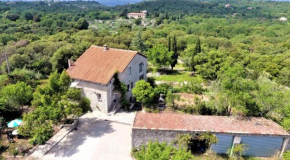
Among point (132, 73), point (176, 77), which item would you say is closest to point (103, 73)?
point (132, 73)

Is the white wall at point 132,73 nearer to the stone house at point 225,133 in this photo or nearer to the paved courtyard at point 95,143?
the paved courtyard at point 95,143

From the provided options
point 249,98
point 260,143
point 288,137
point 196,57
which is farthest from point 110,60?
point 196,57

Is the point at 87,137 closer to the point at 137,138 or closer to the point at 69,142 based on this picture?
the point at 69,142

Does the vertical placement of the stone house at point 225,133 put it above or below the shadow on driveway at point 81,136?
above

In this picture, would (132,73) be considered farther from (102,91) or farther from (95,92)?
(95,92)

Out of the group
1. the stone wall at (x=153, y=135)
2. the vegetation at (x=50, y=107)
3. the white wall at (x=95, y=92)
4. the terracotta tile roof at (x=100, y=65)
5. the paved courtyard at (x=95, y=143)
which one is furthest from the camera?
the terracotta tile roof at (x=100, y=65)

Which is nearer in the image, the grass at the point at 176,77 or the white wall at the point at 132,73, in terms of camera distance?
the white wall at the point at 132,73

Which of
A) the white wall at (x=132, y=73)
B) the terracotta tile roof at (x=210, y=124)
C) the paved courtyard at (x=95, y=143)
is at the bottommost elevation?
the paved courtyard at (x=95, y=143)

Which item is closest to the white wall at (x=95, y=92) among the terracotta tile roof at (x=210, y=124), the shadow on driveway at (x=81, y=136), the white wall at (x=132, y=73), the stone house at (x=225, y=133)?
the shadow on driveway at (x=81, y=136)
